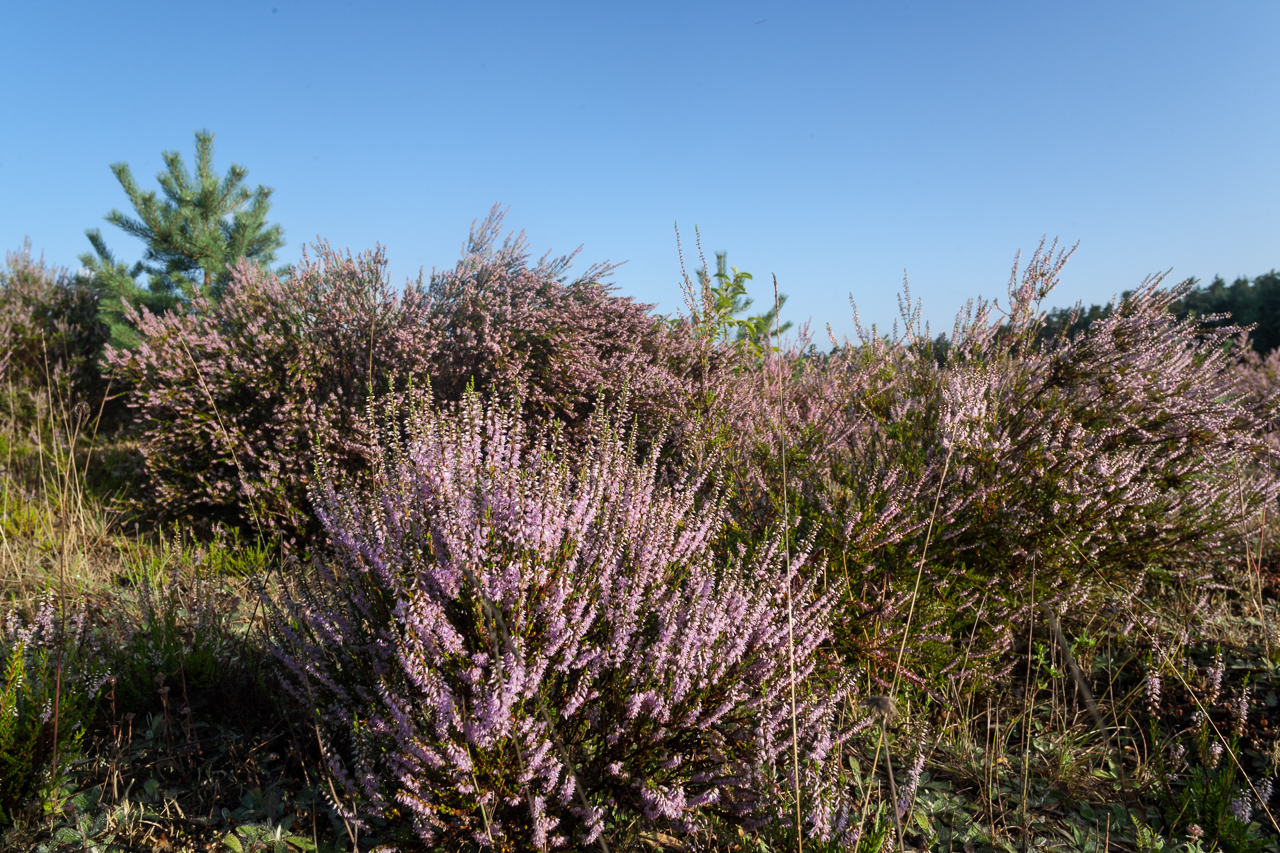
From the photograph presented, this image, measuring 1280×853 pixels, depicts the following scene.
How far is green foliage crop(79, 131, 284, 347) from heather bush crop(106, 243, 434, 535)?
8.43ft

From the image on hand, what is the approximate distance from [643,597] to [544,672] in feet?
1.30

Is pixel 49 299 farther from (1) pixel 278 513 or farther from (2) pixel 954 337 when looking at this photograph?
(2) pixel 954 337

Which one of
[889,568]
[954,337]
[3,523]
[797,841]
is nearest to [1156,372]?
[954,337]

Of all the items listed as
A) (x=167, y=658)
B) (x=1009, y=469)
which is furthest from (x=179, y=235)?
(x=1009, y=469)

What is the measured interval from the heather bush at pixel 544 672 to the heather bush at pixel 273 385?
2566 millimetres

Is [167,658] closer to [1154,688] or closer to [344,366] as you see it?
[344,366]

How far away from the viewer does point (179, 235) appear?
769 centimetres

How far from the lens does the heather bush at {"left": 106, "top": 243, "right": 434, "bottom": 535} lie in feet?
15.4

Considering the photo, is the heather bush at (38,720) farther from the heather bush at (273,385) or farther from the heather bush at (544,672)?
the heather bush at (273,385)

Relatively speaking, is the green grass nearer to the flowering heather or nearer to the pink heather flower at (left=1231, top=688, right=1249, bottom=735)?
the pink heather flower at (left=1231, top=688, right=1249, bottom=735)

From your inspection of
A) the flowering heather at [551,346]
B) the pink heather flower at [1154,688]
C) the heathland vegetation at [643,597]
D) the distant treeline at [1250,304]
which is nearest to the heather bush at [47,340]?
the heathland vegetation at [643,597]

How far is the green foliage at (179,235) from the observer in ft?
24.8

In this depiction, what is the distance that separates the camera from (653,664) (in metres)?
1.96

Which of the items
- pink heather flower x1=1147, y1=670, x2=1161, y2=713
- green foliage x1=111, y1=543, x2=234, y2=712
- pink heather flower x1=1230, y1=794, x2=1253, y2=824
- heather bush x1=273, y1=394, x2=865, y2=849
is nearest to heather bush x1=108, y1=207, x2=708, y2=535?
green foliage x1=111, y1=543, x2=234, y2=712
